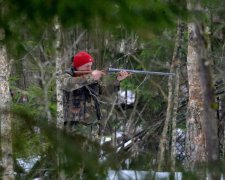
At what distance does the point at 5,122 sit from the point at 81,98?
12.3ft

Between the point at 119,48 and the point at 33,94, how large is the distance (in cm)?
→ 375

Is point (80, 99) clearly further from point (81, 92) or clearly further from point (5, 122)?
point (5, 122)

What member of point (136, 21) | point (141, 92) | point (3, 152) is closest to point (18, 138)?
point (3, 152)

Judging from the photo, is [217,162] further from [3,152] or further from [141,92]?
[141,92]

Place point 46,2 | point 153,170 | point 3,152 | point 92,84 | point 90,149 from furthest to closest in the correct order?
1. point 92,84
2. point 3,152
3. point 153,170
4. point 90,149
5. point 46,2

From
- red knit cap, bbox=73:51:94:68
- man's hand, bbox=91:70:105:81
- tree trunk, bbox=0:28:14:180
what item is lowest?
tree trunk, bbox=0:28:14:180

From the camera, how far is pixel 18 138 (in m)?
3.19

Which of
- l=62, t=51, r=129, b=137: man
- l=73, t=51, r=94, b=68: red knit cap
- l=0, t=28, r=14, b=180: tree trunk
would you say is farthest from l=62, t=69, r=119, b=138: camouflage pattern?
l=0, t=28, r=14, b=180: tree trunk

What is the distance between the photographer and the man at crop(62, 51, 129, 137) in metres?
7.25

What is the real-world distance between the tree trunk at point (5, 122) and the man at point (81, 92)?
51.6 inches

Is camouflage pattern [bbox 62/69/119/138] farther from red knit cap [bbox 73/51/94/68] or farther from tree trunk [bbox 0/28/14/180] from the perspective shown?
tree trunk [bbox 0/28/14/180]

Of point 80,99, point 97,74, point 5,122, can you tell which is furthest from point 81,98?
point 5,122

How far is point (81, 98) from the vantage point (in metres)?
7.44

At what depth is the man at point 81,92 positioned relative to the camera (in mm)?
7250
